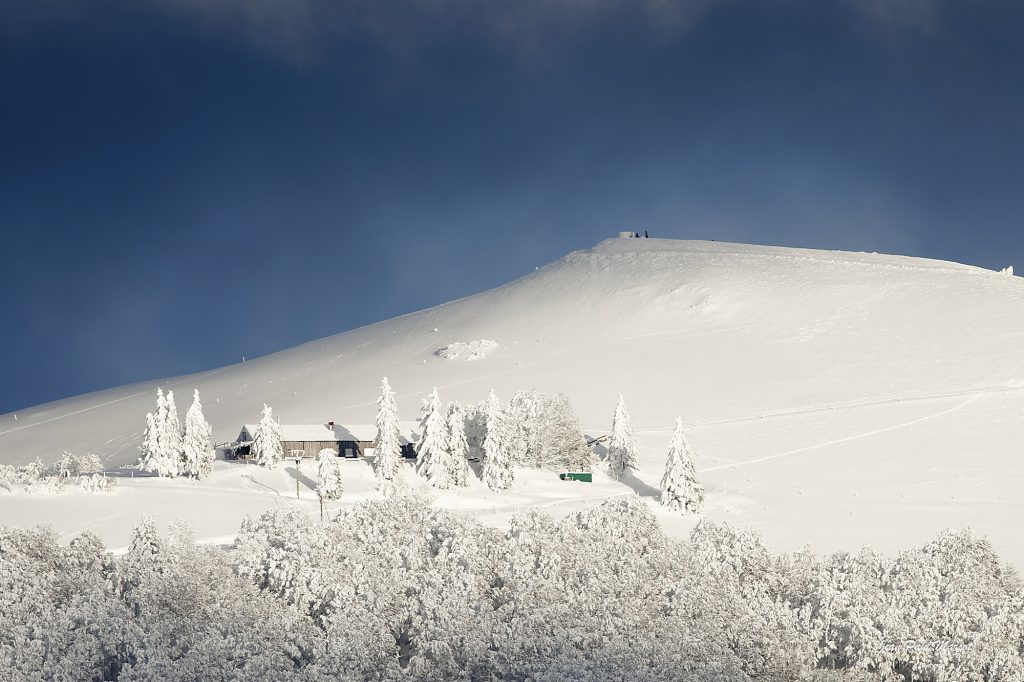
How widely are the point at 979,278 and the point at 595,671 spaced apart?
13957cm

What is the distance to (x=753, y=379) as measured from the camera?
132m

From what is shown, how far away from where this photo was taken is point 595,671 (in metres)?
42.3

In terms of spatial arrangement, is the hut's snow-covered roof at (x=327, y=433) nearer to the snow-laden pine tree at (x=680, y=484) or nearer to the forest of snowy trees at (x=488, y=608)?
the snow-laden pine tree at (x=680, y=484)

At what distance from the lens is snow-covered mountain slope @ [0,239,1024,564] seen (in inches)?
3627

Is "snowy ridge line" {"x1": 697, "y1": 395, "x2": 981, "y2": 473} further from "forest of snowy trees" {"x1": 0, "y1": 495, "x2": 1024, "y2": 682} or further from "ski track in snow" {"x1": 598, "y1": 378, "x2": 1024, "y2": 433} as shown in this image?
"forest of snowy trees" {"x1": 0, "y1": 495, "x2": 1024, "y2": 682}

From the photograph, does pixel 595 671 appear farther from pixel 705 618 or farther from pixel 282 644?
pixel 282 644

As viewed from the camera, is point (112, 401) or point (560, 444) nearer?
point (560, 444)

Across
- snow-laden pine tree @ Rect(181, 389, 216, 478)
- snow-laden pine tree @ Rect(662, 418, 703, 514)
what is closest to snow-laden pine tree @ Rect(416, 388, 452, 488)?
snow-laden pine tree @ Rect(181, 389, 216, 478)

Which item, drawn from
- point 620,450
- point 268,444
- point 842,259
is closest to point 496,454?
point 620,450

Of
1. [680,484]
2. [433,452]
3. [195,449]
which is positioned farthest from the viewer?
[433,452]

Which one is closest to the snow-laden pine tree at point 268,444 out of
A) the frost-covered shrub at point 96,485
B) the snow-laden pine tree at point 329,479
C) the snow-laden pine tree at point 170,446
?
the snow-laden pine tree at point 170,446

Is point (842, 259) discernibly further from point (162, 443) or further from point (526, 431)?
point (162, 443)

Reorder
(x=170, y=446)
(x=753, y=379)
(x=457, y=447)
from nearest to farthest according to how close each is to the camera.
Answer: (x=170, y=446), (x=457, y=447), (x=753, y=379)

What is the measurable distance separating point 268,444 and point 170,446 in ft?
23.5
